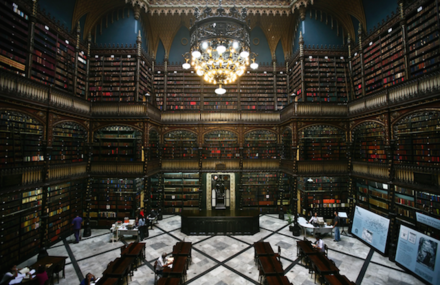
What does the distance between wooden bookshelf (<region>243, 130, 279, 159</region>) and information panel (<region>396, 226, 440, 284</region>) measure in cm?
676

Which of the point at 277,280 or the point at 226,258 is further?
the point at 226,258

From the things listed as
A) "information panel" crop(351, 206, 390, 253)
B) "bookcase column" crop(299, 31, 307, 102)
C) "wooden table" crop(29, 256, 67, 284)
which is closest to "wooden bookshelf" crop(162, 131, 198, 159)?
"bookcase column" crop(299, 31, 307, 102)

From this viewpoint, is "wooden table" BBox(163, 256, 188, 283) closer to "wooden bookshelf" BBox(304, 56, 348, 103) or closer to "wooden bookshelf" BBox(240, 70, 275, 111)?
"wooden bookshelf" BBox(240, 70, 275, 111)

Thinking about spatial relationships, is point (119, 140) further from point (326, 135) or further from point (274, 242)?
point (326, 135)

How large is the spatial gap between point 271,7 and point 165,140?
988 centimetres

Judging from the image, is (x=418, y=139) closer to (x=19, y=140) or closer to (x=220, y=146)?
(x=220, y=146)

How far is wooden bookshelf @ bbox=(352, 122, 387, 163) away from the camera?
8.68 m

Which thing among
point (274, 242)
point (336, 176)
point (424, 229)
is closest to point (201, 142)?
point (274, 242)

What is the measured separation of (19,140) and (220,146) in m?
8.76

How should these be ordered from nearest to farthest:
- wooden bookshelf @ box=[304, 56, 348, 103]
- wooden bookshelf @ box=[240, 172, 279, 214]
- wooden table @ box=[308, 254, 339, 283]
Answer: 1. wooden table @ box=[308, 254, 339, 283]
2. wooden bookshelf @ box=[304, 56, 348, 103]
3. wooden bookshelf @ box=[240, 172, 279, 214]

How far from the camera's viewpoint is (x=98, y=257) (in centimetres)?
714

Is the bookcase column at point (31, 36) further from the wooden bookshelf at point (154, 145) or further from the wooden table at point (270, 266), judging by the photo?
the wooden table at point (270, 266)

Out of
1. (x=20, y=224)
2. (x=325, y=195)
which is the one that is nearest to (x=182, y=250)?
(x=20, y=224)

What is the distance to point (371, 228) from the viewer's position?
805 centimetres
